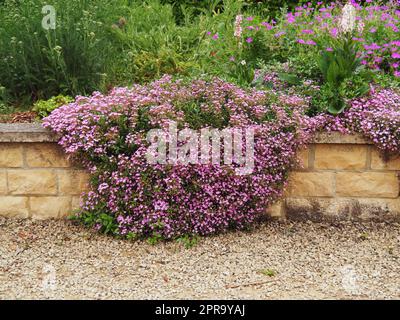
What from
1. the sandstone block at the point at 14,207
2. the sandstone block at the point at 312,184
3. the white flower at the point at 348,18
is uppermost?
the white flower at the point at 348,18

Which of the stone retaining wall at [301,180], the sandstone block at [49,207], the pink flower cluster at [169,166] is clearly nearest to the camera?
the pink flower cluster at [169,166]

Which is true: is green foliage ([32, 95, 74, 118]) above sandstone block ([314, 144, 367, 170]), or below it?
above

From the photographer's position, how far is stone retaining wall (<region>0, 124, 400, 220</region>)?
403 cm

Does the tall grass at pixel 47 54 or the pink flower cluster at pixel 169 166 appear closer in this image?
the pink flower cluster at pixel 169 166

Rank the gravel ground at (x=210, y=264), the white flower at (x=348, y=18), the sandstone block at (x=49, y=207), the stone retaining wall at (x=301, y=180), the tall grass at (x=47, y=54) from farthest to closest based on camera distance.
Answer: the tall grass at (x=47, y=54), the sandstone block at (x=49, y=207), the stone retaining wall at (x=301, y=180), the white flower at (x=348, y=18), the gravel ground at (x=210, y=264)

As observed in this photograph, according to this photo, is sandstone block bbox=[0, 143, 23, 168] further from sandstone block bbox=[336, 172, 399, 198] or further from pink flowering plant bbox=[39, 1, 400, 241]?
sandstone block bbox=[336, 172, 399, 198]

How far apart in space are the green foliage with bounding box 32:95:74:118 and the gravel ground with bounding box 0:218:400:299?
0.90 m

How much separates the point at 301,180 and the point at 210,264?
1021mm

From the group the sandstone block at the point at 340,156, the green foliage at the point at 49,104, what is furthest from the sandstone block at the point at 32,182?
the sandstone block at the point at 340,156

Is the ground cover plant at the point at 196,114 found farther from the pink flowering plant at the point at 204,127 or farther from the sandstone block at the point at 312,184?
the sandstone block at the point at 312,184

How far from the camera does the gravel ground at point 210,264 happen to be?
3254 mm

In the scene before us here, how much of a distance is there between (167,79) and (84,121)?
79 cm

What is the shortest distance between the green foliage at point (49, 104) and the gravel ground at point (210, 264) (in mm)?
903

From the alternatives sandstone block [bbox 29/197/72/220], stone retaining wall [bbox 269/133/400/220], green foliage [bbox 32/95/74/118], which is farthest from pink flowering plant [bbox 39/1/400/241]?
green foliage [bbox 32/95/74/118]
